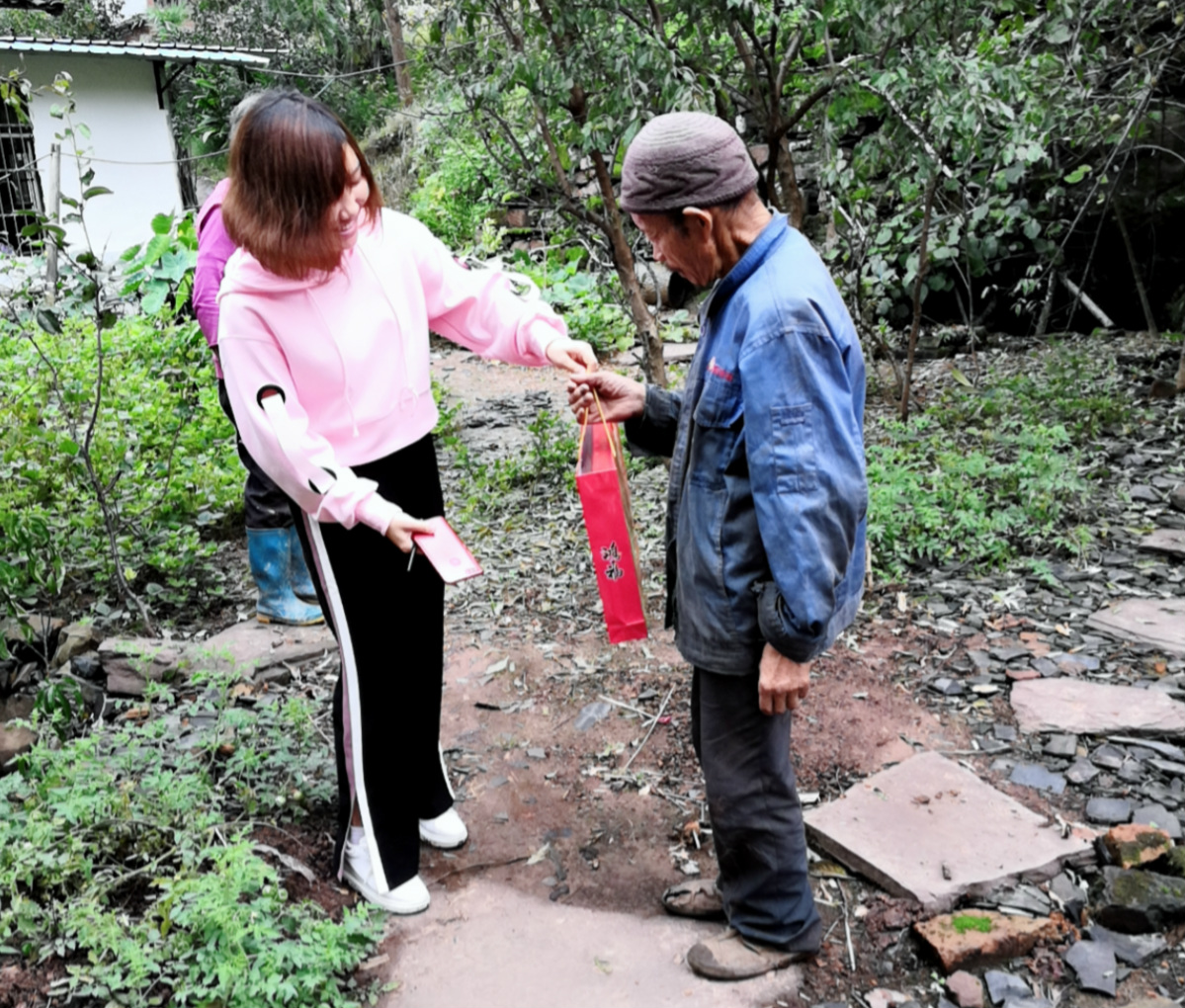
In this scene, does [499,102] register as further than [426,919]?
Yes

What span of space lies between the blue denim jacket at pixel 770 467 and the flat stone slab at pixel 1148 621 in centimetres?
231

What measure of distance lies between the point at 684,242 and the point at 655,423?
0.53 meters

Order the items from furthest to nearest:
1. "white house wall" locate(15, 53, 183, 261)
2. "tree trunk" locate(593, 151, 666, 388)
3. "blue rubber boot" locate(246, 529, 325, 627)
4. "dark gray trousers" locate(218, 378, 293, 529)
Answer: "white house wall" locate(15, 53, 183, 261)
"tree trunk" locate(593, 151, 666, 388)
"blue rubber boot" locate(246, 529, 325, 627)
"dark gray trousers" locate(218, 378, 293, 529)

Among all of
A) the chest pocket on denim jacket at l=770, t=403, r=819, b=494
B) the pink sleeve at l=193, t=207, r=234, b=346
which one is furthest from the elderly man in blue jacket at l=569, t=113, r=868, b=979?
the pink sleeve at l=193, t=207, r=234, b=346

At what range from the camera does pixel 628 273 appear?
5281 millimetres

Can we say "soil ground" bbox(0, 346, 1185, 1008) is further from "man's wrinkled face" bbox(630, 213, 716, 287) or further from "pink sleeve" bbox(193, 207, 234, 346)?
"pink sleeve" bbox(193, 207, 234, 346)

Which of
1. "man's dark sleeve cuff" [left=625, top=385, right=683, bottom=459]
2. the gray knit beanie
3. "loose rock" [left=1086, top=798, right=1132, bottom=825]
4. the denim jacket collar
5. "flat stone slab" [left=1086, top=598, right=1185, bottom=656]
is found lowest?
"loose rock" [left=1086, top=798, right=1132, bottom=825]

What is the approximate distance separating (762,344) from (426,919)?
1755 mm

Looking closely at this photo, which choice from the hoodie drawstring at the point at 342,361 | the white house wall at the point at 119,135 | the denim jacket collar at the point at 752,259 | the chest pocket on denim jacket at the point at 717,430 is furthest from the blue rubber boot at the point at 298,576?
the white house wall at the point at 119,135

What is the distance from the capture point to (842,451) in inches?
81.1

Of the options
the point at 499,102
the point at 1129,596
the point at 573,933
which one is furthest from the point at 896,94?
the point at 573,933

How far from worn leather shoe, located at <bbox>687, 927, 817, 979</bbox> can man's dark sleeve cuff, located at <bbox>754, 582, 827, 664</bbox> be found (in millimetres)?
821

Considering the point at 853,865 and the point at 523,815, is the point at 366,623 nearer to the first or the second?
the point at 523,815

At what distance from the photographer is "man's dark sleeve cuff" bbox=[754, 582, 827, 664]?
82.8 inches
